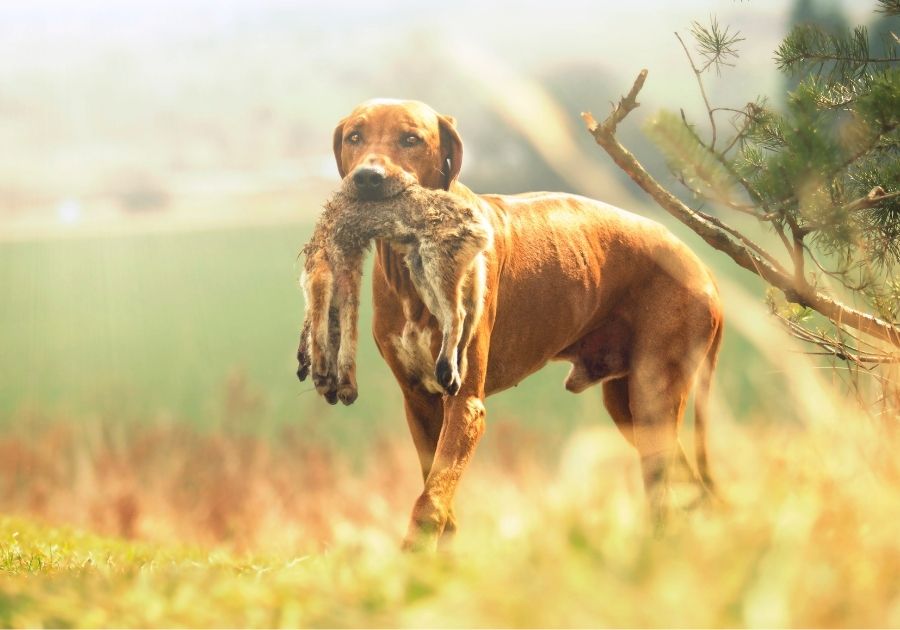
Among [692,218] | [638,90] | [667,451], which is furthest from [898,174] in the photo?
[667,451]

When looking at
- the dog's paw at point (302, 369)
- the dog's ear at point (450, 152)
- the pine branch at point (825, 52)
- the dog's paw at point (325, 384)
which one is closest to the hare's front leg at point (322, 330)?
the dog's paw at point (325, 384)

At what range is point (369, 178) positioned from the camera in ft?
11.8

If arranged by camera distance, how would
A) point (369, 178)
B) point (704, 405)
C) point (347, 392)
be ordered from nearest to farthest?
point (347, 392)
point (369, 178)
point (704, 405)

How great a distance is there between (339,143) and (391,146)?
1.07 feet

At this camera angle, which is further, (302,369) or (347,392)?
(302,369)

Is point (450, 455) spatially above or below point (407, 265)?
below

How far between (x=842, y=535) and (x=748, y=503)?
0.21 meters

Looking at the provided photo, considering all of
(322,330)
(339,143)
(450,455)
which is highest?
(339,143)

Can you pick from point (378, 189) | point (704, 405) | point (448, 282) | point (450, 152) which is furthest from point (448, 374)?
point (704, 405)

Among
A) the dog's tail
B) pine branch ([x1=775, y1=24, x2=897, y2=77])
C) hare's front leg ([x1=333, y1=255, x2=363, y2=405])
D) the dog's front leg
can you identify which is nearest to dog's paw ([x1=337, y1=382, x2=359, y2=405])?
hare's front leg ([x1=333, y1=255, x2=363, y2=405])

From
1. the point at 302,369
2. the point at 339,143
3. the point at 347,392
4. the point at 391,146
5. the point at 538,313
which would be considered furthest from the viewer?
the point at 538,313

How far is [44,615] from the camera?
2.49 meters

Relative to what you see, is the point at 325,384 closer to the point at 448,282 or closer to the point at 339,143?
the point at 448,282

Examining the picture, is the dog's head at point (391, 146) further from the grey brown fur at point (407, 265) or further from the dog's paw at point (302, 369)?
the dog's paw at point (302, 369)
